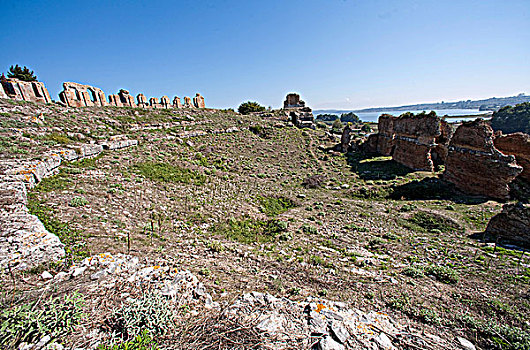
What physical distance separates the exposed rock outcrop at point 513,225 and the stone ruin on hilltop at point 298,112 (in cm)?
3615

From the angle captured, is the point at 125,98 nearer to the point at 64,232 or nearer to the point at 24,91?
the point at 24,91

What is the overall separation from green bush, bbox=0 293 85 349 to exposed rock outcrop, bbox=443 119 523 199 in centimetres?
2394

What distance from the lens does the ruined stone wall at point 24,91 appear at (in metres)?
21.8

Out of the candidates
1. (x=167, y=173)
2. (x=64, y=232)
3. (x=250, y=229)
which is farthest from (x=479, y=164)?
(x=64, y=232)

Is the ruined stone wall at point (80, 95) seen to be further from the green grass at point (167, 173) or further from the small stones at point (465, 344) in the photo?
the small stones at point (465, 344)

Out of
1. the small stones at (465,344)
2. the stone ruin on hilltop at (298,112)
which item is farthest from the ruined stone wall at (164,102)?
the small stones at (465,344)

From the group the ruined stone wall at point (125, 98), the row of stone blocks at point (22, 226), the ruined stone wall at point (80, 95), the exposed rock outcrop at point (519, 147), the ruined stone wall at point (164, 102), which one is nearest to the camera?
the row of stone blocks at point (22, 226)

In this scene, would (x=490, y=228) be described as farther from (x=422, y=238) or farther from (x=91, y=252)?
(x=91, y=252)

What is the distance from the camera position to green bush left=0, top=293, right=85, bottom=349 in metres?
3.09

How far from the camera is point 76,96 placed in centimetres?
2828

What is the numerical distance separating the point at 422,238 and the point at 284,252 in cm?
737

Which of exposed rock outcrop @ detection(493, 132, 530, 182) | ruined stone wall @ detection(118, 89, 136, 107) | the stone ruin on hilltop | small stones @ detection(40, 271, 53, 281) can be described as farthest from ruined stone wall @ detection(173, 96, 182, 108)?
exposed rock outcrop @ detection(493, 132, 530, 182)

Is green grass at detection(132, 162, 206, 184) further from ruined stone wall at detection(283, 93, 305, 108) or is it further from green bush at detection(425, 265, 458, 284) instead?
ruined stone wall at detection(283, 93, 305, 108)

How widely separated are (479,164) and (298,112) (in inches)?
1435
